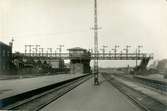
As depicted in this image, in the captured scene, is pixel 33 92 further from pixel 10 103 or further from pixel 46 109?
pixel 46 109

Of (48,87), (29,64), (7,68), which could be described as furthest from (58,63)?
(48,87)

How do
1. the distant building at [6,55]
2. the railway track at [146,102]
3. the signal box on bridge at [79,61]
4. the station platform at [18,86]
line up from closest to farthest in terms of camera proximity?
the railway track at [146,102], the station platform at [18,86], the distant building at [6,55], the signal box on bridge at [79,61]

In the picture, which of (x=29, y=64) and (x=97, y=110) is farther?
(x=29, y=64)

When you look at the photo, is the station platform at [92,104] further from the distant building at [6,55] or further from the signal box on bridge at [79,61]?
the signal box on bridge at [79,61]

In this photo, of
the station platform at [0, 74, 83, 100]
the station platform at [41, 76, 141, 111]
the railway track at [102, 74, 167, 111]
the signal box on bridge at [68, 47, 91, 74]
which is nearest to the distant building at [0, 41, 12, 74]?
the signal box on bridge at [68, 47, 91, 74]

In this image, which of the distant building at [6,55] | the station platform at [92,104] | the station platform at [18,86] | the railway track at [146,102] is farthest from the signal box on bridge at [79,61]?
the station platform at [92,104]

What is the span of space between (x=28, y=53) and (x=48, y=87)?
92.3 metres

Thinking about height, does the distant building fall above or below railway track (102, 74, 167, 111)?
above

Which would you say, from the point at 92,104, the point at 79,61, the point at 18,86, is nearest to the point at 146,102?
the point at 92,104

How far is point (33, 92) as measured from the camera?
84.0ft

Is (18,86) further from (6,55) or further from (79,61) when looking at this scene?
(79,61)

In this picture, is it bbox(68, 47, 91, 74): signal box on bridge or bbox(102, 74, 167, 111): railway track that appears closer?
bbox(102, 74, 167, 111): railway track

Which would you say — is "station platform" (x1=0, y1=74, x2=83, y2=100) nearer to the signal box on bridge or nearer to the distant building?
the distant building

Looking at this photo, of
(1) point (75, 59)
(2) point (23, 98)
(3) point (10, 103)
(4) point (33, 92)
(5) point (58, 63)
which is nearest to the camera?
(3) point (10, 103)
